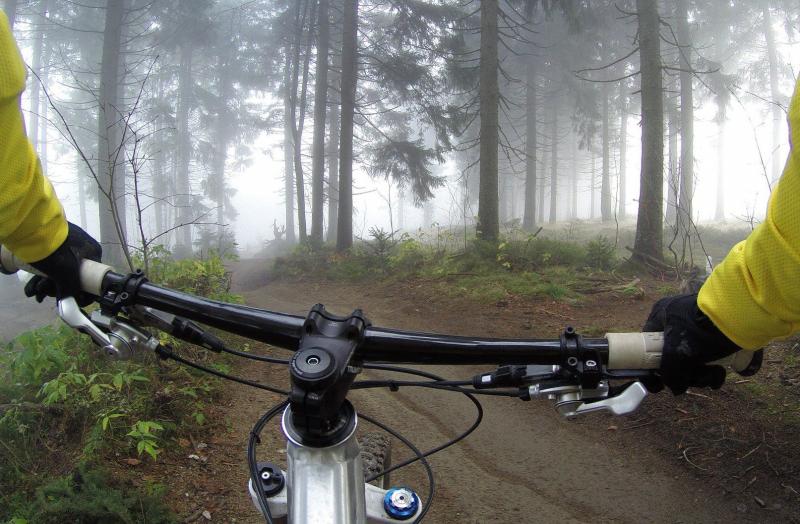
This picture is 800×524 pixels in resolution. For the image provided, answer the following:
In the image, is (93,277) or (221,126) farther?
(221,126)

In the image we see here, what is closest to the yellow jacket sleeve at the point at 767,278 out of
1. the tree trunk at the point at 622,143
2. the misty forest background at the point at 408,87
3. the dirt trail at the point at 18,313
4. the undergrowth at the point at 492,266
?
the misty forest background at the point at 408,87

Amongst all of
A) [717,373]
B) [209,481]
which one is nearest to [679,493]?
[717,373]

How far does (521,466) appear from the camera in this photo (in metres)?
4.47

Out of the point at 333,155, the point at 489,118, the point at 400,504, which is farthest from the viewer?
the point at 333,155

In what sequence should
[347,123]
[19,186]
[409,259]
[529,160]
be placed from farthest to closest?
[529,160] → [347,123] → [409,259] → [19,186]

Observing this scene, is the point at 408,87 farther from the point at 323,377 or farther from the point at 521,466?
the point at 323,377

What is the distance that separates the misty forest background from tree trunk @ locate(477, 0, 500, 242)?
0.17 ft

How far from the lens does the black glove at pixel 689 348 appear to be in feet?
3.85

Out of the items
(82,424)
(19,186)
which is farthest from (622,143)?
(19,186)

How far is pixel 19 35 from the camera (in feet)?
79.0

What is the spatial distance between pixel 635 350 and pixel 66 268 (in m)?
1.62

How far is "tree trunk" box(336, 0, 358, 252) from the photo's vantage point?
1744 cm

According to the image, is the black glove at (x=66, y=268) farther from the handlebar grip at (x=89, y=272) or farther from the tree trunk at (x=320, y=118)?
the tree trunk at (x=320, y=118)

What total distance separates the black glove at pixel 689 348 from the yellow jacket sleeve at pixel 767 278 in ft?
0.13
